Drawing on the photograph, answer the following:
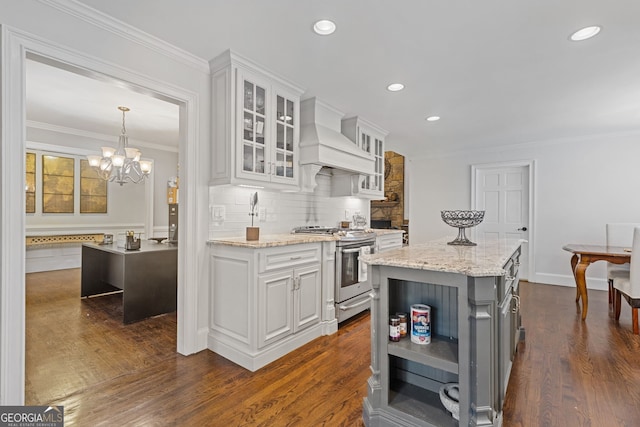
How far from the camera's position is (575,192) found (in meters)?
4.92

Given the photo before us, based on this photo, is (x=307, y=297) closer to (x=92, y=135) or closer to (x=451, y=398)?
(x=451, y=398)

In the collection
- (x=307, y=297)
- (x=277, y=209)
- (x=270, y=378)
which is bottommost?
(x=270, y=378)

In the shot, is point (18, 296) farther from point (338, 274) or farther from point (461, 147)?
point (461, 147)

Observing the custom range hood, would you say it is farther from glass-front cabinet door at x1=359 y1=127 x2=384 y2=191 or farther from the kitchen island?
the kitchen island

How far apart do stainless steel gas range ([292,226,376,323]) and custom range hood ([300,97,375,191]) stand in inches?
27.3

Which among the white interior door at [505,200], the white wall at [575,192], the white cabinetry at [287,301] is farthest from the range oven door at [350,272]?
the white wall at [575,192]

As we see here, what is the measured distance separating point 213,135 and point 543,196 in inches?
208

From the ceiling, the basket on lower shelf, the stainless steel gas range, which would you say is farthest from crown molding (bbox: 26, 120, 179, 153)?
the basket on lower shelf

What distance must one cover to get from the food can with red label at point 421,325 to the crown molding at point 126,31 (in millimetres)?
2482

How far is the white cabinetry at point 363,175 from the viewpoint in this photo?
13.4 feet

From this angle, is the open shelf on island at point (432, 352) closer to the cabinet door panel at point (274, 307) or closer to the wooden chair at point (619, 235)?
the cabinet door panel at point (274, 307)

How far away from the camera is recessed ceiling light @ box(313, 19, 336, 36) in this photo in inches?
80.5

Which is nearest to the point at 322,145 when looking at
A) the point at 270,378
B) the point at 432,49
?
the point at 432,49

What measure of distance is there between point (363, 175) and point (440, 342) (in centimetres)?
277
